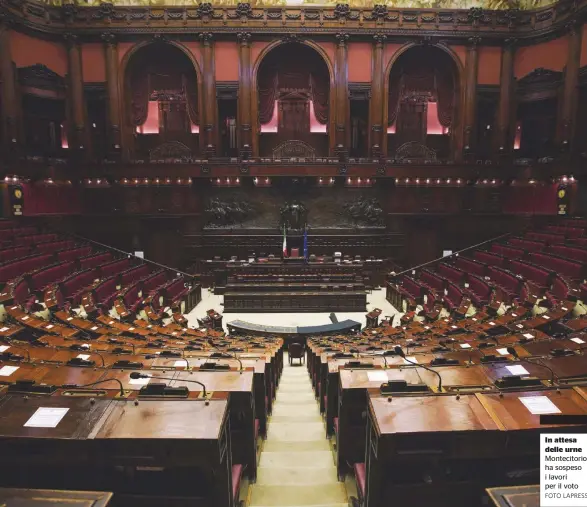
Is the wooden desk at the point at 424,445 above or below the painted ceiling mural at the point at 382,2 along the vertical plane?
below

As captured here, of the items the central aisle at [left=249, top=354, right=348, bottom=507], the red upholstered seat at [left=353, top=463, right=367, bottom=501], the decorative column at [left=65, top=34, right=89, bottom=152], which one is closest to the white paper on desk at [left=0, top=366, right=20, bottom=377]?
the central aisle at [left=249, top=354, right=348, bottom=507]

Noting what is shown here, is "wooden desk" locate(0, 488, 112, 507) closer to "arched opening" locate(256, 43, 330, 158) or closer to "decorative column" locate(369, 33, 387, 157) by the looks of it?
"decorative column" locate(369, 33, 387, 157)

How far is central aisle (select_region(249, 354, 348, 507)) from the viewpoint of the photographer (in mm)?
3139

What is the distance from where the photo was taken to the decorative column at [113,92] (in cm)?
1529

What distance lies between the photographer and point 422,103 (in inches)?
679

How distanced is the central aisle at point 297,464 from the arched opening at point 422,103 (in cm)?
1366

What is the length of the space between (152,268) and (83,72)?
873 centimetres

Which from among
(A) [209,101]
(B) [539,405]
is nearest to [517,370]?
(B) [539,405]

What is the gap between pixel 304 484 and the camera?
332cm

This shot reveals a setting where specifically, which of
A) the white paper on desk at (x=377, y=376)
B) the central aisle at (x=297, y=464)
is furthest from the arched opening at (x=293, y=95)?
the white paper on desk at (x=377, y=376)

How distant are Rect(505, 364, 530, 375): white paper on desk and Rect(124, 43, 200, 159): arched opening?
15.0 m

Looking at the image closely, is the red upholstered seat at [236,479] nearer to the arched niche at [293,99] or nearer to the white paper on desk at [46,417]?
the white paper on desk at [46,417]

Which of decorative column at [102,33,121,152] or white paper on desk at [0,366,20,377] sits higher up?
decorative column at [102,33,121,152]

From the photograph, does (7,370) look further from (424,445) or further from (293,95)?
(293,95)
